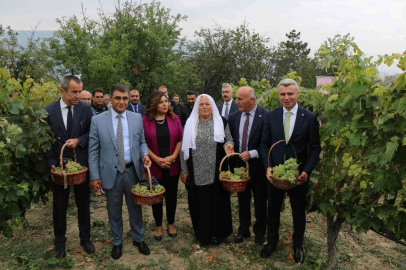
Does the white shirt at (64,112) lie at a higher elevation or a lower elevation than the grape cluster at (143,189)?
higher

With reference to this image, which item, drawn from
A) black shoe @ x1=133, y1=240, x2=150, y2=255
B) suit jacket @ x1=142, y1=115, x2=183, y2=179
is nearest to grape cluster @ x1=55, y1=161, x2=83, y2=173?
suit jacket @ x1=142, y1=115, x2=183, y2=179

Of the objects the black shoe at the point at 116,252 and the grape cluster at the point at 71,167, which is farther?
the black shoe at the point at 116,252

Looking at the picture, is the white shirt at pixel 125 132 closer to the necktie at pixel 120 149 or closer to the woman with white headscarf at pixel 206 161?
the necktie at pixel 120 149

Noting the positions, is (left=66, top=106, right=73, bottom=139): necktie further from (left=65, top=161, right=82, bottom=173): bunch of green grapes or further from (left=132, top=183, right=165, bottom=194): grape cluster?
(left=132, top=183, right=165, bottom=194): grape cluster

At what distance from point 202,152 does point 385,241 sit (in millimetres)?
3050

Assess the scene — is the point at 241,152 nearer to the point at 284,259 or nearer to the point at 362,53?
the point at 284,259

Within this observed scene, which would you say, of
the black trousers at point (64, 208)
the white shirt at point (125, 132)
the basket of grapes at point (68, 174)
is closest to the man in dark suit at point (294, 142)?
the white shirt at point (125, 132)

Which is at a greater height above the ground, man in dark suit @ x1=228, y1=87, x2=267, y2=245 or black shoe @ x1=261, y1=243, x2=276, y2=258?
man in dark suit @ x1=228, y1=87, x2=267, y2=245

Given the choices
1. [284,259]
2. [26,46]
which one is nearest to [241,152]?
[284,259]

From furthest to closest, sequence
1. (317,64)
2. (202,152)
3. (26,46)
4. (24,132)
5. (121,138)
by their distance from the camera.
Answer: (317,64)
(26,46)
(202,152)
(121,138)
(24,132)

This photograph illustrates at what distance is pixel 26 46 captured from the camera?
19047mm

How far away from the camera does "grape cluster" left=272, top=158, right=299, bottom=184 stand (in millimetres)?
3494

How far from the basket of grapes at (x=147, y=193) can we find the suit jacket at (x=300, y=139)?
1.38 metres

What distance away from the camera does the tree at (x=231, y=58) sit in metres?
20.2
